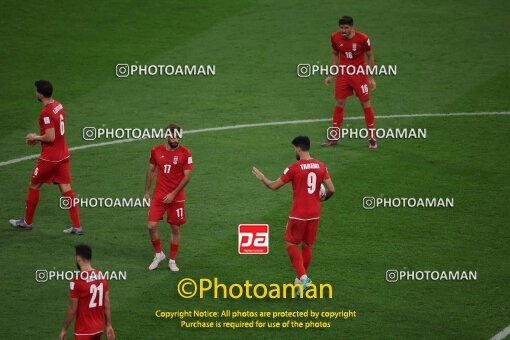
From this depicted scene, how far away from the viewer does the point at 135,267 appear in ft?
57.6

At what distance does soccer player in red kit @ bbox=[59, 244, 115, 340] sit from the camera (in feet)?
45.2

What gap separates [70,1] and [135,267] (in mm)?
15073

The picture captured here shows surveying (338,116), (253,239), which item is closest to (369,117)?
(338,116)

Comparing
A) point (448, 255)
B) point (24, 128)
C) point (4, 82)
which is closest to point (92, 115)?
point (24, 128)

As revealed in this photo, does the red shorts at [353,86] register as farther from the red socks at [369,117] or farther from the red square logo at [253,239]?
the red square logo at [253,239]

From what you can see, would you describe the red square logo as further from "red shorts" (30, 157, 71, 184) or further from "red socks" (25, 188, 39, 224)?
"red socks" (25, 188, 39, 224)

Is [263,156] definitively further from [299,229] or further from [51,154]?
[299,229]

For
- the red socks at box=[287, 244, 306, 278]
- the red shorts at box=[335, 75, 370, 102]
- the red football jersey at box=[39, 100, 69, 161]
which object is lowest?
the red socks at box=[287, 244, 306, 278]

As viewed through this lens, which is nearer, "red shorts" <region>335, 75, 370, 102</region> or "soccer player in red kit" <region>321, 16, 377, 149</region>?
"soccer player in red kit" <region>321, 16, 377, 149</region>

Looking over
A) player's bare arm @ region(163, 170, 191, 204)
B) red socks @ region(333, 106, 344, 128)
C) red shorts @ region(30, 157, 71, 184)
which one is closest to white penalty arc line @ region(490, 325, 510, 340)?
player's bare arm @ region(163, 170, 191, 204)

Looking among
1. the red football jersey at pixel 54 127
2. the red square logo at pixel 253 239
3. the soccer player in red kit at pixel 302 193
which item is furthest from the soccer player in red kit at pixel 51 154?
the soccer player in red kit at pixel 302 193

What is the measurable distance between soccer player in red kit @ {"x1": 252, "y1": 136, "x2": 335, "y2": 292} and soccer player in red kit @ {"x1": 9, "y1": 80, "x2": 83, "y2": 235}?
3.85 m

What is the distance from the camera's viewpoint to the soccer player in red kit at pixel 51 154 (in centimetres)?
1828

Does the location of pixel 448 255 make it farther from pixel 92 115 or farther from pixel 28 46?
pixel 28 46
